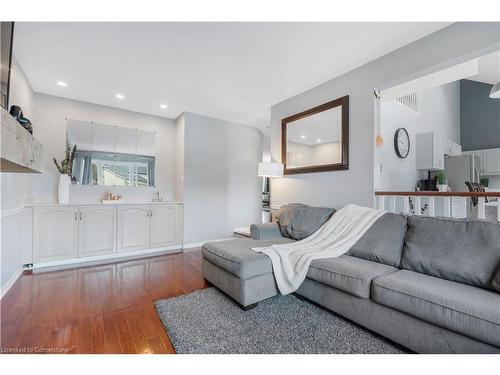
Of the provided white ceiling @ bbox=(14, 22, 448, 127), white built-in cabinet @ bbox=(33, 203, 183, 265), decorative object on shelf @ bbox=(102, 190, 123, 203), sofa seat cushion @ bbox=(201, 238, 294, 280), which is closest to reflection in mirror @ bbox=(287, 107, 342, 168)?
white ceiling @ bbox=(14, 22, 448, 127)

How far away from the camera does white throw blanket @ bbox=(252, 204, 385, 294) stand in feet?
6.44

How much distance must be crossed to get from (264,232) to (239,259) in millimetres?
890

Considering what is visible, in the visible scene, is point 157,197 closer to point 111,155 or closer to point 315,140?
point 111,155

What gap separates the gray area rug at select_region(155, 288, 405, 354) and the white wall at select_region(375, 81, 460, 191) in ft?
5.25

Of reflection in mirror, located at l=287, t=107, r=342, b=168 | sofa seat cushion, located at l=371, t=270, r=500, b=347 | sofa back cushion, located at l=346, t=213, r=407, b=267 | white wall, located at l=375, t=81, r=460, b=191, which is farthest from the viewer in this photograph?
white wall, located at l=375, t=81, r=460, b=191

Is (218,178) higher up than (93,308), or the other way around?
(218,178)

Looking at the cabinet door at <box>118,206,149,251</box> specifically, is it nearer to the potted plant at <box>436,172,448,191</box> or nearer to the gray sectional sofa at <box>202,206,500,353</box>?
the gray sectional sofa at <box>202,206,500,353</box>

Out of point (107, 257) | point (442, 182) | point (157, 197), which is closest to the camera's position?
point (107, 257)

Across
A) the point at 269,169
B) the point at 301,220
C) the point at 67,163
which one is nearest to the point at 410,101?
the point at 269,169

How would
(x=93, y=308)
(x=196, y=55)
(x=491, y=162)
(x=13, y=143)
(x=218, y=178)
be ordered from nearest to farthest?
1. (x=13, y=143)
2. (x=93, y=308)
3. (x=196, y=55)
4. (x=218, y=178)
5. (x=491, y=162)

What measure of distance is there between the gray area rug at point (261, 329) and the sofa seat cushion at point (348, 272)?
28 cm

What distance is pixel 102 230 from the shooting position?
11.1ft
